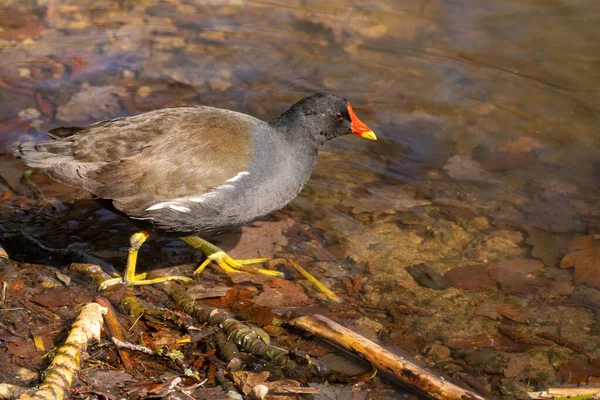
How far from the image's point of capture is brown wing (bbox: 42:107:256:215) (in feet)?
16.5

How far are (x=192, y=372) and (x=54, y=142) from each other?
2.10 metres

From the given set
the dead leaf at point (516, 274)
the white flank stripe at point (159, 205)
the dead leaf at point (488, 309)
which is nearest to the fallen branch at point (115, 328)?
the white flank stripe at point (159, 205)

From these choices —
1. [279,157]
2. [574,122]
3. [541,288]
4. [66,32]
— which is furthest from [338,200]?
[66,32]

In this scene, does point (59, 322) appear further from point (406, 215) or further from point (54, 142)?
point (406, 215)

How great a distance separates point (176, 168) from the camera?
5039 millimetres

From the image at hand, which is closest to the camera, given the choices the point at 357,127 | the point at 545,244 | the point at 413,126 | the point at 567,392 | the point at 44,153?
the point at 567,392

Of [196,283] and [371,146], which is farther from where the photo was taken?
[371,146]

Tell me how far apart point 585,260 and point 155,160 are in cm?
362

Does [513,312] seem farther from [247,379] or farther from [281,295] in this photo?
[247,379]

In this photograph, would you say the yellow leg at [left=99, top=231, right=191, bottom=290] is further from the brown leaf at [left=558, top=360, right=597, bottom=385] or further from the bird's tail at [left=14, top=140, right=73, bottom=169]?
the brown leaf at [left=558, top=360, right=597, bottom=385]

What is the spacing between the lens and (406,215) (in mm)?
6559

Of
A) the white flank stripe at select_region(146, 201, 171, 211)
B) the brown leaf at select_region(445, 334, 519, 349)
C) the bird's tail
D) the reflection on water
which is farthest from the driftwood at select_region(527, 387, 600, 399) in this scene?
the bird's tail

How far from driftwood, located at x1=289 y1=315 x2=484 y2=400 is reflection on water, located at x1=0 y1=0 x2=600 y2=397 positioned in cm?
59

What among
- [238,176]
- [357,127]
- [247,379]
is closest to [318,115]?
[357,127]
